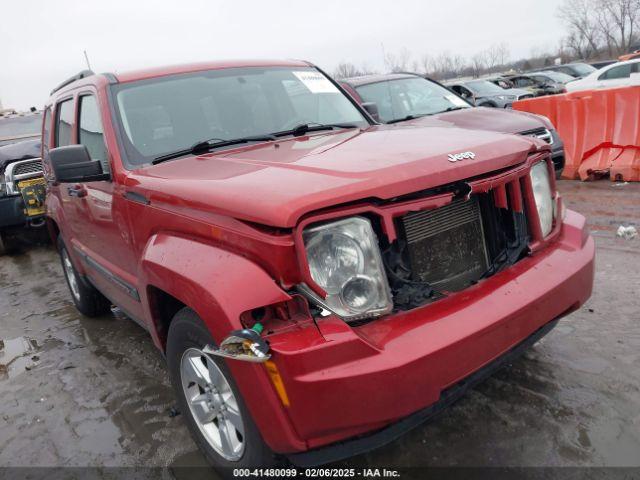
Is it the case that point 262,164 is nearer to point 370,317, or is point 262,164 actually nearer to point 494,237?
point 370,317

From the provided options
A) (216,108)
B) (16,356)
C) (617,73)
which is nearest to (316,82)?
(216,108)

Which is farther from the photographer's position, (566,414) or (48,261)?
(48,261)

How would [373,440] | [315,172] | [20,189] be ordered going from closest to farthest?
1. [373,440]
2. [315,172]
3. [20,189]

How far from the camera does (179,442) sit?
2797mm

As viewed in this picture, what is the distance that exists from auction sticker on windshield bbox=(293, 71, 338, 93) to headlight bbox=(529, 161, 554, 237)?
1.72 meters

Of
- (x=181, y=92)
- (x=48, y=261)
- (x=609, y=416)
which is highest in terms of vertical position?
(x=181, y=92)

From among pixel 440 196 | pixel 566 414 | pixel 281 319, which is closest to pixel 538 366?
pixel 566 414

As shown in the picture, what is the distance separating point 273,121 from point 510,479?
233 centimetres

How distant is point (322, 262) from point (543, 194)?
1300mm

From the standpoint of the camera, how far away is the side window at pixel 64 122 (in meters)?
3.91

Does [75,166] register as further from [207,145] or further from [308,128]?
[308,128]

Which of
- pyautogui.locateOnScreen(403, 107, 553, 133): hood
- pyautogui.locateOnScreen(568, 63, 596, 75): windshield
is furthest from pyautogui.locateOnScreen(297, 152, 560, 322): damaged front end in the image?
pyautogui.locateOnScreen(568, 63, 596, 75): windshield

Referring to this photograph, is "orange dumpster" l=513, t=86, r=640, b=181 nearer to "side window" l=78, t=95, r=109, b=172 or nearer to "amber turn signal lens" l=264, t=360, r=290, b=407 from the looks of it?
"side window" l=78, t=95, r=109, b=172

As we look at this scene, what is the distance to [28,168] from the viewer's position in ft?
24.4
